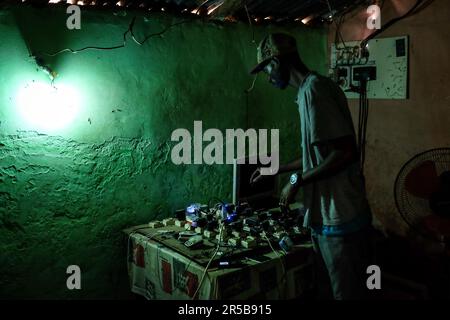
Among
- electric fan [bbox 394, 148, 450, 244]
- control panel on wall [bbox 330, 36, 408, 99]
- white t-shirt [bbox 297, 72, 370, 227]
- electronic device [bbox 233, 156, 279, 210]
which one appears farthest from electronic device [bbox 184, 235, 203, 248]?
control panel on wall [bbox 330, 36, 408, 99]

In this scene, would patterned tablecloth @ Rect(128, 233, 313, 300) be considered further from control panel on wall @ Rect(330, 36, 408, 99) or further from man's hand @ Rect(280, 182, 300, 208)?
control panel on wall @ Rect(330, 36, 408, 99)

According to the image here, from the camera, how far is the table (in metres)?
2.82

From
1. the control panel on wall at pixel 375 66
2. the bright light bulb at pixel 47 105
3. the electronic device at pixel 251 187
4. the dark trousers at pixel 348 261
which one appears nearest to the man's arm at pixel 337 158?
the dark trousers at pixel 348 261

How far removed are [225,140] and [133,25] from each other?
1.47 meters

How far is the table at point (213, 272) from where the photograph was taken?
9.27ft

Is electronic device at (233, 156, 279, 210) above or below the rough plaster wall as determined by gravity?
below

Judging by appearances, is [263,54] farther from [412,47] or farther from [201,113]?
[412,47]

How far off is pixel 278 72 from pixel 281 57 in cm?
10

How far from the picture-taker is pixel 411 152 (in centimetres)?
445

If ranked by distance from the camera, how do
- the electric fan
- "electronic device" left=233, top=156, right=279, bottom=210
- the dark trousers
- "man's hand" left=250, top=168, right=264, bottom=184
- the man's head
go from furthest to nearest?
"electronic device" left=233, top=156, right=279, bottom=210, "man's hand" left=250, top=168, right=264, bottom=184, the electric fan, the man's head, the dark trousers

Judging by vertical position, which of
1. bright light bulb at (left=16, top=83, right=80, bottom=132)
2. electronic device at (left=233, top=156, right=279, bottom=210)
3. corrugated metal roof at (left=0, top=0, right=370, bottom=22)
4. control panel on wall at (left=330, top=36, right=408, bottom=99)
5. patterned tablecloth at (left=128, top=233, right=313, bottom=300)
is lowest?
patterned tablecloth at (left=128, top=233, right=313, bottom=300)

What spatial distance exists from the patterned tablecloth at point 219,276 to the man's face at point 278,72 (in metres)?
1.28

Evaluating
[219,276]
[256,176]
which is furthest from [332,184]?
[256,176]

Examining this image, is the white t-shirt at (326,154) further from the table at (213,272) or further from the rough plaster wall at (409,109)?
the rough plaster wall at (409,109)
